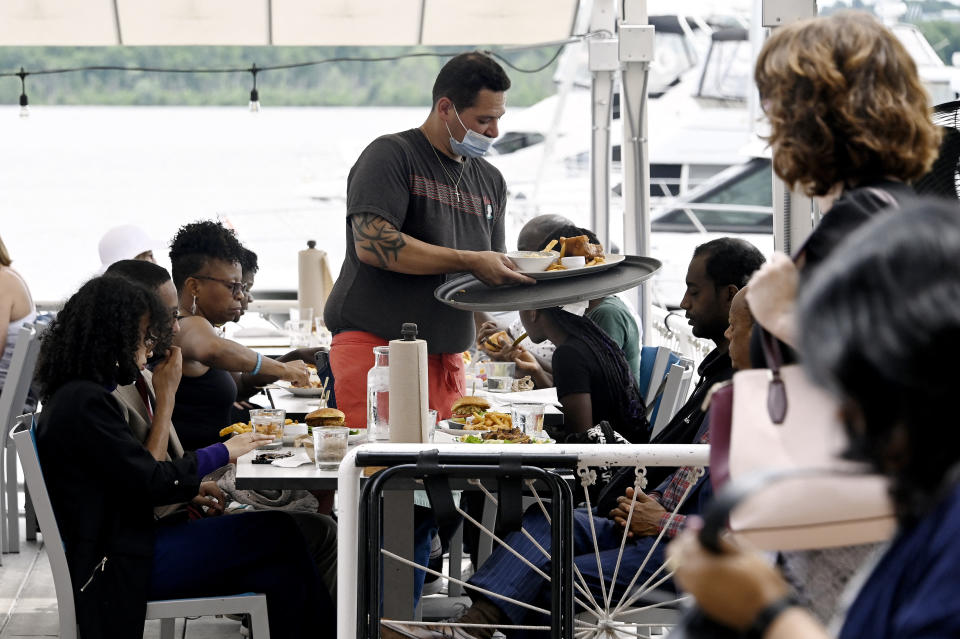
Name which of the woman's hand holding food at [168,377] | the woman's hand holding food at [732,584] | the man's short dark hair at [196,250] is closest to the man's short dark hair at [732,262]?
the woman's hand holding food at [168,377]

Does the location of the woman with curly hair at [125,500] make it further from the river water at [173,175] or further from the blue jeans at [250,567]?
the river water at [173,175]

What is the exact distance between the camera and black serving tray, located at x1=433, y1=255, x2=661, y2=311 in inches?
109

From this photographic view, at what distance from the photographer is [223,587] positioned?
2.55 m

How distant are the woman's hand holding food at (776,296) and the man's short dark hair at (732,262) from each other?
1.63 metres

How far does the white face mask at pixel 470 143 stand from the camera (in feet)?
10.5

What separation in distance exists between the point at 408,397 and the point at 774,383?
119 cm

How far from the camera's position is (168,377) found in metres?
2.75

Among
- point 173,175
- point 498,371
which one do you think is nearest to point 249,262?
point 498,371

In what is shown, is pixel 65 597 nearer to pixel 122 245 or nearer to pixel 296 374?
pixel 296 374

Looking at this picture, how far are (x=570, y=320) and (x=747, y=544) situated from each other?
80.7 inches

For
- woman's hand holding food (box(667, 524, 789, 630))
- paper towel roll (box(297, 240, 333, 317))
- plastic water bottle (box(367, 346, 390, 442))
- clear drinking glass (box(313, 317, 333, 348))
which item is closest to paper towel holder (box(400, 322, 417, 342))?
plastic water bottle (box(367, 346, 390, 442))

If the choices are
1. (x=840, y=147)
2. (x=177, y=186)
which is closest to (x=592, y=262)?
(x=840, y=147)

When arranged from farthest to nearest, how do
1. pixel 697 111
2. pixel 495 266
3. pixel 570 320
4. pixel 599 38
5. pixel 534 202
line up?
pixel 697 111
pixel 534 202
pixel 599 38
pixel 570 320
pixel 495 266

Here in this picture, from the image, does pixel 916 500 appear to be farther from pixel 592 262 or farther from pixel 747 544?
pixel 592 262
